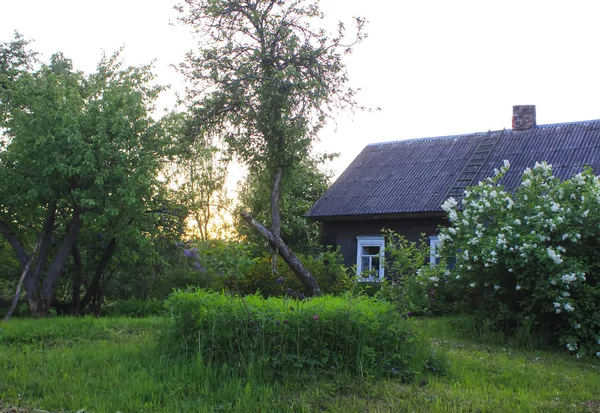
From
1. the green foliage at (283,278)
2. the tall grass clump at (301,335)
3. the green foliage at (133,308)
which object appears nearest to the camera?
the tall grass clump at (301,335)

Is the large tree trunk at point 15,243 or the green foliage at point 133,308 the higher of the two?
the large tree trunk at point 15,243

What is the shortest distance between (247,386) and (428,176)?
564 inches

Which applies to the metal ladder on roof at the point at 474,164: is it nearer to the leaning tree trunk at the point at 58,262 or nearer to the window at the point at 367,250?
the window at the point at 367,250

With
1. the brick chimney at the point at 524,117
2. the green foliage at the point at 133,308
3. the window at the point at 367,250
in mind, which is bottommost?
the green foliage at the point at 133,308

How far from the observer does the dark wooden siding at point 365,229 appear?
17.7m

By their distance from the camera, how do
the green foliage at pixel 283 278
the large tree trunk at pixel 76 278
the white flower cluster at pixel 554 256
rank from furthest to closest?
1. the green foliage at pixel 283 278
2. the large tree trunk at pixel 76 278
3. the white flower cluster at pixel 554 256

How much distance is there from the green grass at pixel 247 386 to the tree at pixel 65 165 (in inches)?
198

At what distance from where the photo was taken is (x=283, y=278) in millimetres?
15742

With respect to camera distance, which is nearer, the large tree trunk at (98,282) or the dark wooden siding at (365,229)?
the large tree trunk at (98,282)

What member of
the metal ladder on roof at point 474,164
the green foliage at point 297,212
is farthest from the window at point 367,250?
the green foliage at point 297,212

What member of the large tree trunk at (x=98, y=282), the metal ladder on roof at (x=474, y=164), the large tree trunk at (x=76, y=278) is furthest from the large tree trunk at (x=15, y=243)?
the metal ladder on roof at (x=474, y=164)

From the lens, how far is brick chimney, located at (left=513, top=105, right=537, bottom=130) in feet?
66.6

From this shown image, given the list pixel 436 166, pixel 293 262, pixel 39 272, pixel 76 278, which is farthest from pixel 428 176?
pixel 39 272

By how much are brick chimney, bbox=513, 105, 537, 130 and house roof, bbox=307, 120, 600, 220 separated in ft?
1.20
